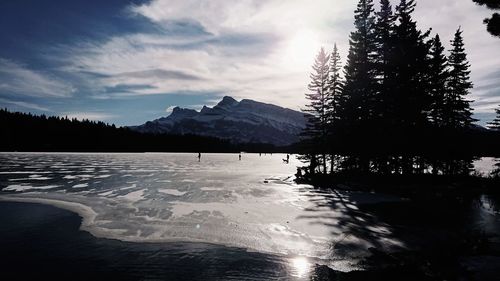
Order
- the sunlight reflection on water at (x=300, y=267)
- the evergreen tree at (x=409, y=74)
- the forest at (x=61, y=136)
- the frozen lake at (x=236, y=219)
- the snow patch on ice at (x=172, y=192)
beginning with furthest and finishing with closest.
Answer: the forest at (x=61, y=136), the evergreen tree at (x=409, y=74), the snow patch on ice at (x=172, y=192), the frozen lake at (x=236, y=219), the sunlight reflection on water at (x=300, y=267)

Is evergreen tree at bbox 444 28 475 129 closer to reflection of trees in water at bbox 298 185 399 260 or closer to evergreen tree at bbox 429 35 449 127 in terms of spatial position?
evergreen tree at bbox 429 35 449 127

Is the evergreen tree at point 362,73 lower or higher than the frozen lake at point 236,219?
higher

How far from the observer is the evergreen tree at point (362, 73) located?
36031 mm

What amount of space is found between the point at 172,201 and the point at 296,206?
24.0 ft

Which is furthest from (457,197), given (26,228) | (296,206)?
(26,228)

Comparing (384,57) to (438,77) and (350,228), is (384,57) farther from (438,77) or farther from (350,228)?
(350,228)

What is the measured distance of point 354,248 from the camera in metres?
10.9

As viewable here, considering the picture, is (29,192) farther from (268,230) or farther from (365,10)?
(365,10)

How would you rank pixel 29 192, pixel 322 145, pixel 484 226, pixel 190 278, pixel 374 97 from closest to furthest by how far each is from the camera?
pixel 190 278 → pixel 484 226 → pixel 29 192 → pixel 374 97 → pixel 322 145

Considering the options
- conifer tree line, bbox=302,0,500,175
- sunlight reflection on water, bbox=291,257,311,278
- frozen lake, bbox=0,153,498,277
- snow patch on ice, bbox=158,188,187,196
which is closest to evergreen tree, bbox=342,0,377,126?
conifer tree line, bbox=302,0,500,175

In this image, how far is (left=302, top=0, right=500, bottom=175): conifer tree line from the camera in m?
31.9

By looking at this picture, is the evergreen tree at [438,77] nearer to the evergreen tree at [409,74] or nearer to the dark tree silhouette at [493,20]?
the evergreen tree at [409,74]

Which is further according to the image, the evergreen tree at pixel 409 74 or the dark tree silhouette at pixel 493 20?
the evergreen tree at pixel 409 74

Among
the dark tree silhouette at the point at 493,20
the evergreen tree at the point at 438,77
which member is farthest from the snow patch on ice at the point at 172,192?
the evergreen tree at the point at 438,77
